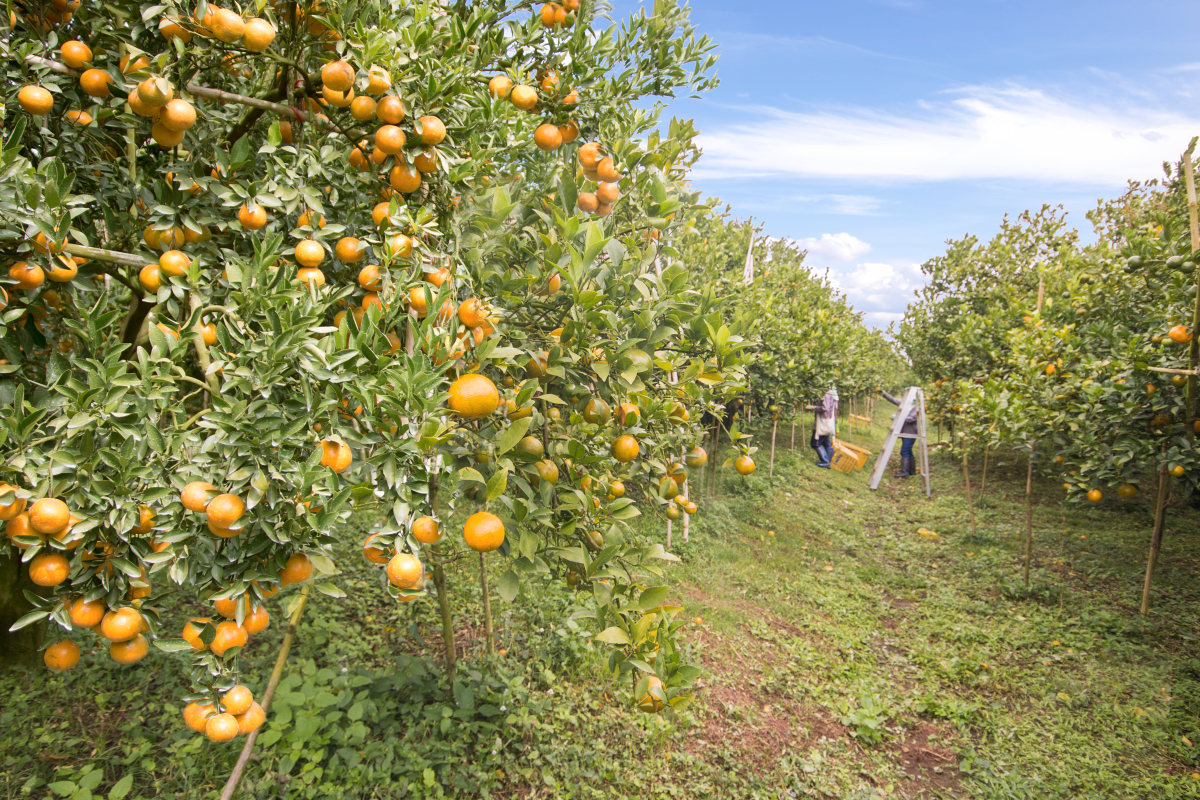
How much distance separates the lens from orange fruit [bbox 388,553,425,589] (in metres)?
1.23

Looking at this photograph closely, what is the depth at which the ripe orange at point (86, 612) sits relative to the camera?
4.06ft

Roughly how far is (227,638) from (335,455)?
482 mm

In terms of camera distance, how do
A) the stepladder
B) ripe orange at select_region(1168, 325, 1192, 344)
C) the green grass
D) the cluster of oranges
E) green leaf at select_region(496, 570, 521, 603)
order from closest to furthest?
the cluster of oranges
green leaf at select_region(496, 570, 521, 603)
the green grass
ripe orange at select_region(1168, 325, 1192, 344)
the stepladder

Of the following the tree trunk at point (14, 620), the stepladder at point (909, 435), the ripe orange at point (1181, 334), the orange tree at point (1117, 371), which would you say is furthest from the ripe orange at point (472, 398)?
the stepladder at point (909, 435)

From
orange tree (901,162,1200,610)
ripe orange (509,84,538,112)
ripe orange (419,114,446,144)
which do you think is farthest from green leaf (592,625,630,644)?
orange tree (901,162,1200,610)

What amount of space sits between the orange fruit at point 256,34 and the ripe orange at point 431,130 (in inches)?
15.4

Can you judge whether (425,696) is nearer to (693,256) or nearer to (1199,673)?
(1199,673)

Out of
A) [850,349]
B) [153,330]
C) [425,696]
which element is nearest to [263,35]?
[153,330]

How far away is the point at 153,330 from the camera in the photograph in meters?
1.26

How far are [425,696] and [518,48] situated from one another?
3.06 metres

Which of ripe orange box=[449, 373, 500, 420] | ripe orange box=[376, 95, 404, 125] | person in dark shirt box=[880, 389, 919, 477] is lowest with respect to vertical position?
person in dark shirt box=[880, 389, 919, 477]

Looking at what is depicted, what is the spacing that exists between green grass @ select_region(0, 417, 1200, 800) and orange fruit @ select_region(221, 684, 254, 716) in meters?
1.34

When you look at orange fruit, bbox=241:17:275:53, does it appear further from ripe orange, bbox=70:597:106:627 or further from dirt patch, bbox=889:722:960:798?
dirt patch, bbox=889:722:960:798

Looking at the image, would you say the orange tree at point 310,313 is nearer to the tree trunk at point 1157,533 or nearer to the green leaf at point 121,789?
the green leaf at point 121,789
